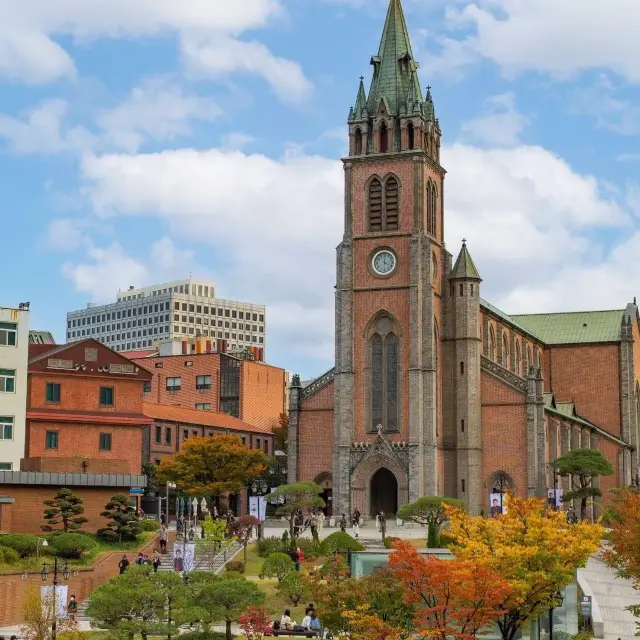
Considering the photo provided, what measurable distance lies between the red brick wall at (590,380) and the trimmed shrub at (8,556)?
6662 cm

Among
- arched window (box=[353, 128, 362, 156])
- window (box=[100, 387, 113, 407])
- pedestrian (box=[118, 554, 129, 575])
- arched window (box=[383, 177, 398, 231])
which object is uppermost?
arched window (box=[353, 128, 362, 156])

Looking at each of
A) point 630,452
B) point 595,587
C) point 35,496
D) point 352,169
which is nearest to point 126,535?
point 35,496

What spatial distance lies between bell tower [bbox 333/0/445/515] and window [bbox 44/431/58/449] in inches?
979

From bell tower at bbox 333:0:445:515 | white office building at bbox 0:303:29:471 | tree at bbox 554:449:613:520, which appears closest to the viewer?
white office building at bbox 0:303:29:471

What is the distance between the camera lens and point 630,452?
113 meters

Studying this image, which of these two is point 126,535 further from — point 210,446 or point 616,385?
point 616,385

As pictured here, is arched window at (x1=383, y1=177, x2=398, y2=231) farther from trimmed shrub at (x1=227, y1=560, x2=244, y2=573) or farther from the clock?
trimmed shrub at (x1=227, y1=560, x2=244, y2=573)

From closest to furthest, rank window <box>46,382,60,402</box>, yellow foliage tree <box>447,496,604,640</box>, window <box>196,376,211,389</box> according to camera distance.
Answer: yellow foliage tree <box>447,496,604,640</box>
window <box>46,382,60,402</box>
window <box>196,376,211,389</box>

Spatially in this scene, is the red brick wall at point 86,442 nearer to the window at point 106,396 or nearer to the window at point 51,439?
the window at point 51,439

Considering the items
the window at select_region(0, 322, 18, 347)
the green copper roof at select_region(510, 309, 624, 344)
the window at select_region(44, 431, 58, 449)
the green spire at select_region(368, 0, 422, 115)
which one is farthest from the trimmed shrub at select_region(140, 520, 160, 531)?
the green copper roof at select_region(510, 309, 624, 344)

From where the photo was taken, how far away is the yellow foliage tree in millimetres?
43938

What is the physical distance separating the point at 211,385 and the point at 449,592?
8319cm

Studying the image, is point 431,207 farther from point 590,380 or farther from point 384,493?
point 590,380

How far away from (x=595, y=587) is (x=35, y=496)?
88.9 feet
